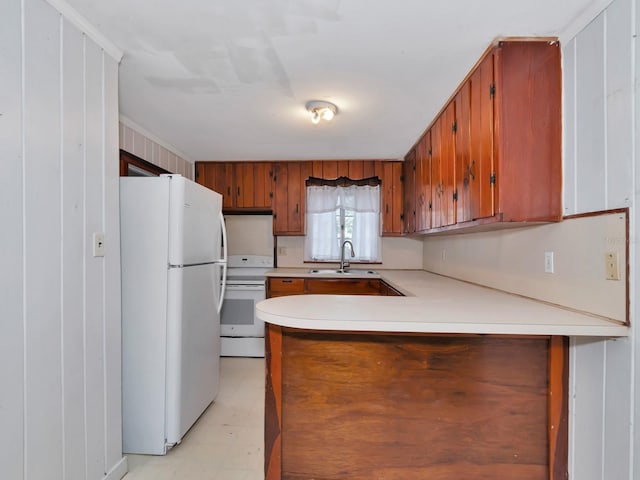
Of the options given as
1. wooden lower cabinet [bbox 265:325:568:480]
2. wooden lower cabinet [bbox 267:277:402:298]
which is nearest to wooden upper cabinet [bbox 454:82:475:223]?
wooden lower cabinet [bbox 265:325:568:480]

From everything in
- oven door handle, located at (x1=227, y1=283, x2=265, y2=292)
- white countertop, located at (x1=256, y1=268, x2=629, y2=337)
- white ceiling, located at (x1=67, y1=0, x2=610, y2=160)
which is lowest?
oven door handle, located at (x1=227, y1=283, x2=265, y2=292)

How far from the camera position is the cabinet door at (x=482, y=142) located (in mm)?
1516

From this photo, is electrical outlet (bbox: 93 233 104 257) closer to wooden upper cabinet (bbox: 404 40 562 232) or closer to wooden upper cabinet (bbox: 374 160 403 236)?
wooden upper cabinet (bbox: 404 40 562 232)

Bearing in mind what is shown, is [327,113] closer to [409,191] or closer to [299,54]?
[299,54]

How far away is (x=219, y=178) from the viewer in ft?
12.0

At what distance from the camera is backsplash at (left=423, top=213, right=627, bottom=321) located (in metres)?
1.15

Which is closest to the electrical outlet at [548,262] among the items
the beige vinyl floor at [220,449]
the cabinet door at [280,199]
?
the beige vinyl floor at [220,449]

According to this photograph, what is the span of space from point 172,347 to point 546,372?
1.95 m

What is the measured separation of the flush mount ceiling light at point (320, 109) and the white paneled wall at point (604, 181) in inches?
50.4

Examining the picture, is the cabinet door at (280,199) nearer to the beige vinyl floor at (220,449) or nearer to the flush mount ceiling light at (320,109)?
the flush mount ceiling light at (320,109)

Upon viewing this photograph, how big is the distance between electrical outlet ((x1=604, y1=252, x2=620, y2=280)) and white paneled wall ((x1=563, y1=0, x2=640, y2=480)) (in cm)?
5

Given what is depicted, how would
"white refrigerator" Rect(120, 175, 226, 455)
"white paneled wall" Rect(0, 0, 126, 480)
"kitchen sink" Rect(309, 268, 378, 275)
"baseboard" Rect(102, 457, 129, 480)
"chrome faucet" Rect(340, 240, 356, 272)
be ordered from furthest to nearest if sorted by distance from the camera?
"chrome faucet" Rect(340, 240, 356, 272) < "kitchen sink" Rect(309, 268, 378, 275) < "white refrigerator" Rect(120, 175, 226, 455) < "baseboard" Rect(102, 457, 129, 480) < "white paneled wall" Rect(0, 0, 126, 480)

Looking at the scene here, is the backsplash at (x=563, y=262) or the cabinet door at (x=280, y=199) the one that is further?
the cabinet door at (x=280, y=199)

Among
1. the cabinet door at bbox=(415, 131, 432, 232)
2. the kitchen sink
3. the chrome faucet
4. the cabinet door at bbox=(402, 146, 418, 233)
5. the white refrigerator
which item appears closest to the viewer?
the white refrigerator
